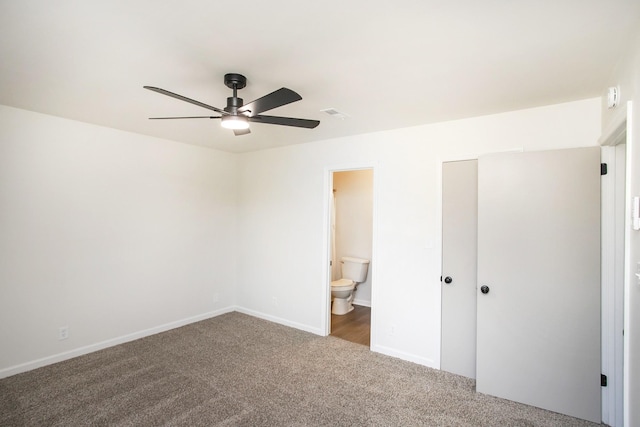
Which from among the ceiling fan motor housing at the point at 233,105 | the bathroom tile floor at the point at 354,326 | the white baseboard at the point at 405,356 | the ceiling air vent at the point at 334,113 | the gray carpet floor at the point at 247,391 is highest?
the ceiling air vent at the point at 334,113

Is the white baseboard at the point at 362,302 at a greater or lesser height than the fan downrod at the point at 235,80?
lesser

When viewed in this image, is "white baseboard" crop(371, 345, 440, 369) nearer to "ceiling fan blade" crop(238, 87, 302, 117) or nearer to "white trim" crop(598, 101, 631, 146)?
"white trim" crop(598, 101, 631, 146)

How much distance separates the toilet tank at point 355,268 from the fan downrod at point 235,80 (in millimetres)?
3763

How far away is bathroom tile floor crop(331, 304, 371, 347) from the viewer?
4004 millimetres

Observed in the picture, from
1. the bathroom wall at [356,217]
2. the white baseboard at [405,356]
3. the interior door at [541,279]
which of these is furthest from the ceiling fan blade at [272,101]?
the bathroom wall at [356,217]

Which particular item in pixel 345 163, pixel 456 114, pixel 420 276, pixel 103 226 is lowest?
pixel 420 276

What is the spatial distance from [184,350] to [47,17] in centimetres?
322

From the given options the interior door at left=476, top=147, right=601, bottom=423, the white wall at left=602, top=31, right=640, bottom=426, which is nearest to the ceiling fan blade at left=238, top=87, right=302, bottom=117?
the white wall at left=602, top=31, right=640, bottom=426

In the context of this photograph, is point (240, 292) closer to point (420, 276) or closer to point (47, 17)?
point (420, 276)

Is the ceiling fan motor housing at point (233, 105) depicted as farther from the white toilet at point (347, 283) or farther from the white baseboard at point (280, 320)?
the white toilet at point (347, 283)

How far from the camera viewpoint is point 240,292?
5.04m

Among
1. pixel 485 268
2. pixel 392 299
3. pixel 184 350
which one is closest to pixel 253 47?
pixel 485 268

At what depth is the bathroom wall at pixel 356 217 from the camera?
17.9 feet

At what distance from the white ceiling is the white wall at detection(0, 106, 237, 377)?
0.64 m
